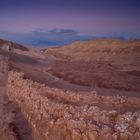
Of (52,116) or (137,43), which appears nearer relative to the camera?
(52,116)

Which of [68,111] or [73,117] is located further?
[68,111]

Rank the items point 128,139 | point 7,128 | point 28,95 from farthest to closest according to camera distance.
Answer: point 28,95, point 7,128, point 128,139

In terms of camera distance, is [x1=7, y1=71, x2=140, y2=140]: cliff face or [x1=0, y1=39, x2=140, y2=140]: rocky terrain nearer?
[x1=7, y1=71, x2=140, y2=140]: cliff face

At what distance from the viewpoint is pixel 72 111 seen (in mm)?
12445

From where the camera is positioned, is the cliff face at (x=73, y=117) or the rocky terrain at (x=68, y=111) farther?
the rocky terrain at (x=68, y=111)

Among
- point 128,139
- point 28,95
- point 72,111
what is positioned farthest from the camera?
point 28,95

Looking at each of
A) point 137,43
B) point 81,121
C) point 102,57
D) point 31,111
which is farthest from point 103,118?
point 137,43

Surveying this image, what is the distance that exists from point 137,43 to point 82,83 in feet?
155

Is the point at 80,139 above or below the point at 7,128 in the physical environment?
above

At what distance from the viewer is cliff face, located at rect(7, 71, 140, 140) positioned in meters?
10.1

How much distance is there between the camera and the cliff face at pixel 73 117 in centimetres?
1005

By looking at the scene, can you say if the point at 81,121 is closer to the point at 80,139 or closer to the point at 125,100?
the point at 80,139

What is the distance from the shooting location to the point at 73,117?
11.9 metres

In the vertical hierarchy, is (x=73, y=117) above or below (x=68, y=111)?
below
